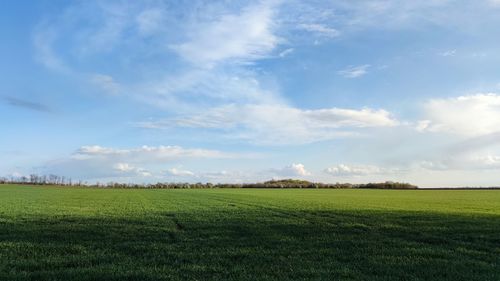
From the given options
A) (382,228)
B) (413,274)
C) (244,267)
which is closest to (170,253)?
(244,267)

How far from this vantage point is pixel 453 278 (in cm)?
1080

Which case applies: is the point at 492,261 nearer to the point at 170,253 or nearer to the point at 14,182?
the point at 170,253

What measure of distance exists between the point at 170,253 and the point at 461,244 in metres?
9.37

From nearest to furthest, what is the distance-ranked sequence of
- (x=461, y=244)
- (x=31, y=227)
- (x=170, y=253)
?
1. (x=170, y=253)
2. (x=461, y=244)
3. (x=31, y=227)

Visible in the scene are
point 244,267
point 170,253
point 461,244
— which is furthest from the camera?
point 461,244

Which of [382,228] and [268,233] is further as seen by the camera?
[382,228]

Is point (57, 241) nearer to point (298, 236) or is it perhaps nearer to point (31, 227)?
point (31, 227)

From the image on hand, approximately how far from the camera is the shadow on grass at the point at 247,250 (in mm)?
11117

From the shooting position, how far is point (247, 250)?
14.2 m

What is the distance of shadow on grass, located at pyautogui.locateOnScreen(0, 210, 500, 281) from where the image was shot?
11117 mm

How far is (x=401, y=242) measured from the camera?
16.3 m

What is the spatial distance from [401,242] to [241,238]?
5304 mm

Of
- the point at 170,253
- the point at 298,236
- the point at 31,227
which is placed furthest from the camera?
the point at 31,227

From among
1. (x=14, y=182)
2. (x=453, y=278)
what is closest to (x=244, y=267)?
(x=453, y=278)
